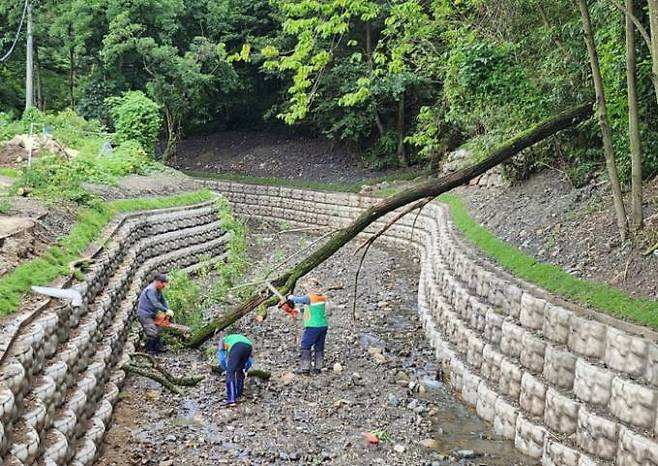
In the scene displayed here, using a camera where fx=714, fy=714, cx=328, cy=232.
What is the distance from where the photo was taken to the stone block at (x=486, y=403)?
27.9ft

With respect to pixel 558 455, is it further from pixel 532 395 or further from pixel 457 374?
pixel 457 374

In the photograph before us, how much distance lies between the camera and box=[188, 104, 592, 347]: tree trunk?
9.55 meters

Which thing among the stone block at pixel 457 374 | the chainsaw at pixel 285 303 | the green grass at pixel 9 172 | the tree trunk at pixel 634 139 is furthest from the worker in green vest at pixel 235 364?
the green grass at pixel 9 172

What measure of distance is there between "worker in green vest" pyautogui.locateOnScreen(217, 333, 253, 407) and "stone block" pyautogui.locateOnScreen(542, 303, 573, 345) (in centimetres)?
363

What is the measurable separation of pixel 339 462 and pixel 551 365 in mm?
2473

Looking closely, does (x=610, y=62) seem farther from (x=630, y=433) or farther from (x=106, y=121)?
(x=106, y=121)

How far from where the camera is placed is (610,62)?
428 inches

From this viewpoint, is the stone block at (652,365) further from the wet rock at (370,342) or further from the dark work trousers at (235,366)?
the wet rock at (370,342)

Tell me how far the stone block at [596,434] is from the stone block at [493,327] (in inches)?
87.9

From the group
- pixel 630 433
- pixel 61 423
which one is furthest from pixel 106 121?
pixel 630 433

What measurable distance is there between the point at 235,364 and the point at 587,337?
4.21 m

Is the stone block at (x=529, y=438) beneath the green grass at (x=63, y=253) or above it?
beneath

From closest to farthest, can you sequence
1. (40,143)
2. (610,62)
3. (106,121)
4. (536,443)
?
(536,443) → (610,62) → (40,143) → (106,121)

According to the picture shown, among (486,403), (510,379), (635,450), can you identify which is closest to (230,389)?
(486,403)
